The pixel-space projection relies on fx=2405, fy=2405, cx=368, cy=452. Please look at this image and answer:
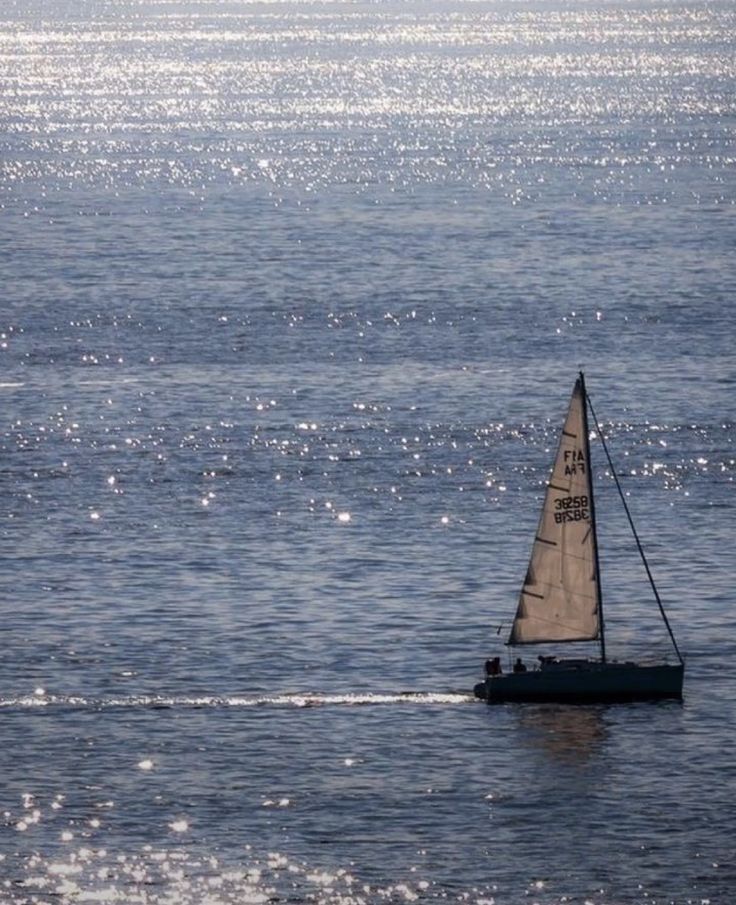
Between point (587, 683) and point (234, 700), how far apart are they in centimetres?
1240

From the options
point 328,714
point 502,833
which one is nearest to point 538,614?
point 328,714

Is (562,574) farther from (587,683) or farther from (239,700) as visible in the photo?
(239,700)

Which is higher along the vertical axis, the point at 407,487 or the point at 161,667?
the point at 407,487

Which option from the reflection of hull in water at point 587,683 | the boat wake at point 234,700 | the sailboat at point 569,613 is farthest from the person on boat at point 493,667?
the boat wake at point 234,700

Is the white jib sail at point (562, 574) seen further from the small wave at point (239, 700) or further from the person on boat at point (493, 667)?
the small wave at point (239, 700)

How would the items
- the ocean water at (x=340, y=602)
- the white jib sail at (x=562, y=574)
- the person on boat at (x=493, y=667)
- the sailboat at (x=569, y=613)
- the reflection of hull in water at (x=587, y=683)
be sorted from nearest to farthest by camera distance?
the ocean water at (x=340, y=602) < the reflection of hull in water at (x=587, y=683) < the sailboat at (x=569, y=613) < the person on boat at (x=493, y=667) < the white jib sail at (x=562, y=574)

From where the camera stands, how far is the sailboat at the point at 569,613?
270 feet

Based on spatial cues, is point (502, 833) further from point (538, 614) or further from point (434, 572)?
point (434, 572)

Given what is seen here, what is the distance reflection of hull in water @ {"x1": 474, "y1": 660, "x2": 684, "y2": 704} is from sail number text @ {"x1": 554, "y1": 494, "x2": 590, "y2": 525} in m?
5.04

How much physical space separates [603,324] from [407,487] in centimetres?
5250

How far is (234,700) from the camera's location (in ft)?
276

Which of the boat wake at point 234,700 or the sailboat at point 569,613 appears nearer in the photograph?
the sailboat at point 569,613

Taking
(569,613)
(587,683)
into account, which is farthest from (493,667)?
(569,613)

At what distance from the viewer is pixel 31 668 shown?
3460 inches
